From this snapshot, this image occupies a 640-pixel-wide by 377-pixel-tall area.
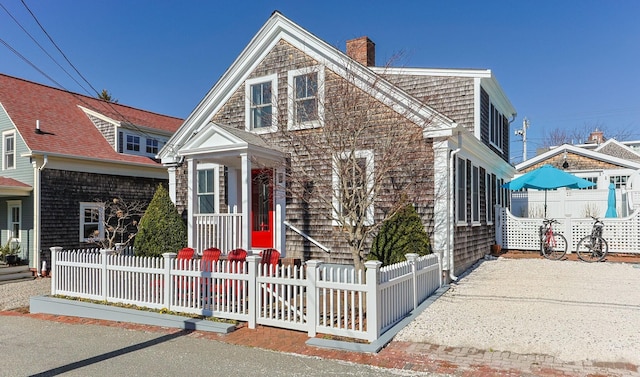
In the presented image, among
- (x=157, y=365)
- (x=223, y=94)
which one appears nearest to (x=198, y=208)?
(x=223, y=94)

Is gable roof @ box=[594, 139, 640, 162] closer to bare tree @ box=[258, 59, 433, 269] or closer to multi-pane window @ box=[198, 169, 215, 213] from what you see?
bare tree @ box=[258, 59, 433, 269]

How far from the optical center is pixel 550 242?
14.0 m

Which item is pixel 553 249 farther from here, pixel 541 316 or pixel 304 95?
pixel 304 95

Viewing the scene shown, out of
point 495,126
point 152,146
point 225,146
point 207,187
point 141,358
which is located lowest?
point 141,358

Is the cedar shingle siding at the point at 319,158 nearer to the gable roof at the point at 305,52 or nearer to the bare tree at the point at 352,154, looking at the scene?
the bare tree at the point at 352,154

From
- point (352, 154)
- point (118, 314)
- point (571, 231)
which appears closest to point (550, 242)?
point (571, 231)

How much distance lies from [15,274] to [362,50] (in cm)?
1277

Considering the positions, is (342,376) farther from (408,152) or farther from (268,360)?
(408,152)

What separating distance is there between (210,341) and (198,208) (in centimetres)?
646

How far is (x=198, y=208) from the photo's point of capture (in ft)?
40.3

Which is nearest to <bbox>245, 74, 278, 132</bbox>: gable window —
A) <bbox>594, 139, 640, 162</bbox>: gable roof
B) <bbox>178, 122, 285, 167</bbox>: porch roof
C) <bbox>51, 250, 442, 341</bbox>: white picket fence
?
<bbox>178, 122, 285, 167</bbox>: porch roof

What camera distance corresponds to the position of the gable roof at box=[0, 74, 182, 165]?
1437 cm

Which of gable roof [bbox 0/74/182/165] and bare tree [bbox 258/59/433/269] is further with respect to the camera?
gable roof [bbox 0/74/182/165]

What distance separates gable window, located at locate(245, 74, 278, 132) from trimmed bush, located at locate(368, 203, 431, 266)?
14.2 ft
